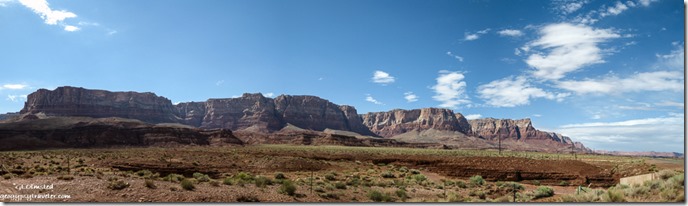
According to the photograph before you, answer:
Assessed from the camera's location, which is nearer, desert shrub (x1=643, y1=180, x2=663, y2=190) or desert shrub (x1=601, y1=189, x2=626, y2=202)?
desert shrub (x1=601, y1=189, x2=626, y2=202)

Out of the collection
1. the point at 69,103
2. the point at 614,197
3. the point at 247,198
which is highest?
the point at 69,103

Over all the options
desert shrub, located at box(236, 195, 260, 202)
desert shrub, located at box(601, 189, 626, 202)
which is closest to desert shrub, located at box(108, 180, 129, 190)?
desert shrub, located at box(236, 195, 260, 202)

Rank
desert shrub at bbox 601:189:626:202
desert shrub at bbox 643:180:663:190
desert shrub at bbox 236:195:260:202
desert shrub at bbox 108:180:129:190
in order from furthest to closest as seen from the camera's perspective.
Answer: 1. desert shrub at bbox 108:180:129:190
2. desert shrub at bbox 236:195:260:202
3. desert shrub at bbox 643:180:663:190
4. desert shrub at bbox 601:189:626:202

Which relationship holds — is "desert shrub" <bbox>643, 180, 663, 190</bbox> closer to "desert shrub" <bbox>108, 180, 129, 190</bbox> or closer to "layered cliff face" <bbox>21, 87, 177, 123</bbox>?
"desert shrub" <bbox>108, 180, 129, 190</bbox>

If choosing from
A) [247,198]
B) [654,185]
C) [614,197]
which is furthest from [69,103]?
[654,185]

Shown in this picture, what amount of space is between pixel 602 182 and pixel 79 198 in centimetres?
3674

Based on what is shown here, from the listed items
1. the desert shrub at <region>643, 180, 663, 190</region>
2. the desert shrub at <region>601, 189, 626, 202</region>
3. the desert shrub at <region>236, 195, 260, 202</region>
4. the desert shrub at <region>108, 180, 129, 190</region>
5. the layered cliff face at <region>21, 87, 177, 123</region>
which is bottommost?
the desert shrub at <region>236, 195, 260, 202</region>

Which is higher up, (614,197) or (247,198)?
(614,197)

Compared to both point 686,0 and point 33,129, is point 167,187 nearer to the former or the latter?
point 686,0

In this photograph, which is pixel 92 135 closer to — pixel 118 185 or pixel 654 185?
pixel 118 185

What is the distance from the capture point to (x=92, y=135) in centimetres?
10281

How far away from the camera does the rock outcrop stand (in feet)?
306

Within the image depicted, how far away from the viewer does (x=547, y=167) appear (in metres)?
Result: 45.2

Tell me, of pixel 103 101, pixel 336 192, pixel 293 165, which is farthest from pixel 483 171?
pixel 103 101
